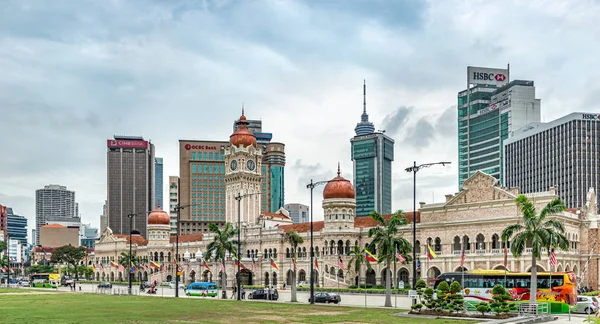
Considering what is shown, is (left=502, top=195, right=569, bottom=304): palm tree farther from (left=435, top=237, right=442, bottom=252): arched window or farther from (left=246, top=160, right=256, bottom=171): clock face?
(left=246, top=160, right=256, bottom=171): clock face

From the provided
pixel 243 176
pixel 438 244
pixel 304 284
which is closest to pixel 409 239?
pixel 438 244

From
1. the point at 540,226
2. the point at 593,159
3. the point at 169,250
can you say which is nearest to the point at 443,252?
the point at 540,226

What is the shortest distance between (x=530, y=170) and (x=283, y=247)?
101 meters

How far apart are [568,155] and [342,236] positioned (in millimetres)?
94769

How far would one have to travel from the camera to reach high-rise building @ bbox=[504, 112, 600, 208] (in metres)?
177

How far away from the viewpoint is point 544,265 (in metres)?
82.0

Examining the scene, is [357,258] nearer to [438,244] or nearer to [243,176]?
[438,244]

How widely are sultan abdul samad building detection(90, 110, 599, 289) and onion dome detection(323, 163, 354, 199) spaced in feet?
0.52

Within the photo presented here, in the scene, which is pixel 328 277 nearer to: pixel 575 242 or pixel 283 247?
pixel 283 247

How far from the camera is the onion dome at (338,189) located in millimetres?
110000

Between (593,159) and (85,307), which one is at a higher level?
(593,159)

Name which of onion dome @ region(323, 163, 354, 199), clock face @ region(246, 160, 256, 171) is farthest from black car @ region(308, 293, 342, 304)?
clock face @ region(246, 160, 256, 171)

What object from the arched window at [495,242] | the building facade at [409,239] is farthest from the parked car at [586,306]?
the arched window at [495,242]

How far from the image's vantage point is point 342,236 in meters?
109
